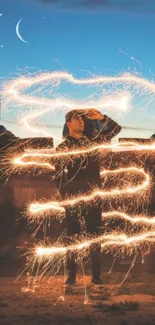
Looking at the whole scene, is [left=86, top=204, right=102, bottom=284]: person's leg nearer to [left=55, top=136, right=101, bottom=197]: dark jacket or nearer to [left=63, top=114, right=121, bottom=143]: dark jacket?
[left=55, top=136, right=101, bottom=197]: dark jacket

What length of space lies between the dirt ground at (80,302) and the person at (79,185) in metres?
0.34

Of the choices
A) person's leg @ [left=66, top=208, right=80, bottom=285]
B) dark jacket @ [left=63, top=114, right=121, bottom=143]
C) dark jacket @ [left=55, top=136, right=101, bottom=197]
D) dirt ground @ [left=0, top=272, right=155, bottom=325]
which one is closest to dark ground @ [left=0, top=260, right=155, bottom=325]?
dirt ground @ [left=0, top=272, right=155, bottom=325]

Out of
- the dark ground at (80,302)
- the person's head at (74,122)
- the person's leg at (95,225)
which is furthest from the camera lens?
the person's leg at (95,225)

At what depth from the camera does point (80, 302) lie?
6.37 metres

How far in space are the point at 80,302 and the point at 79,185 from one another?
1.46m

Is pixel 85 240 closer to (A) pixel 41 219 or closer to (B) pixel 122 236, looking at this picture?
(B) pixel 122 236

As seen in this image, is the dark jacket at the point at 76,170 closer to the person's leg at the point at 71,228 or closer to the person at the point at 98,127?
the person at the point at 98,127

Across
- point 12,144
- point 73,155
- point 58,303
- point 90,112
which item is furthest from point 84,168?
point 12,144

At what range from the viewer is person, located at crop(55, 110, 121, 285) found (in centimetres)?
723

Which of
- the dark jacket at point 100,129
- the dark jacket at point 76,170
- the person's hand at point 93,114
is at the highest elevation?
the person's hand at point 93,114

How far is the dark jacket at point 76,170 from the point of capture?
23.7 feet

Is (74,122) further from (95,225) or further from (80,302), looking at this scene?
(80,302)

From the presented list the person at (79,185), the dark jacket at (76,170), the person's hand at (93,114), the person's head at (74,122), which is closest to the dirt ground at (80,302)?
the person at (79,185)

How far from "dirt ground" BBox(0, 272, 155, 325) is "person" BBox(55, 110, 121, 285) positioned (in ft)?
A: 1.12
